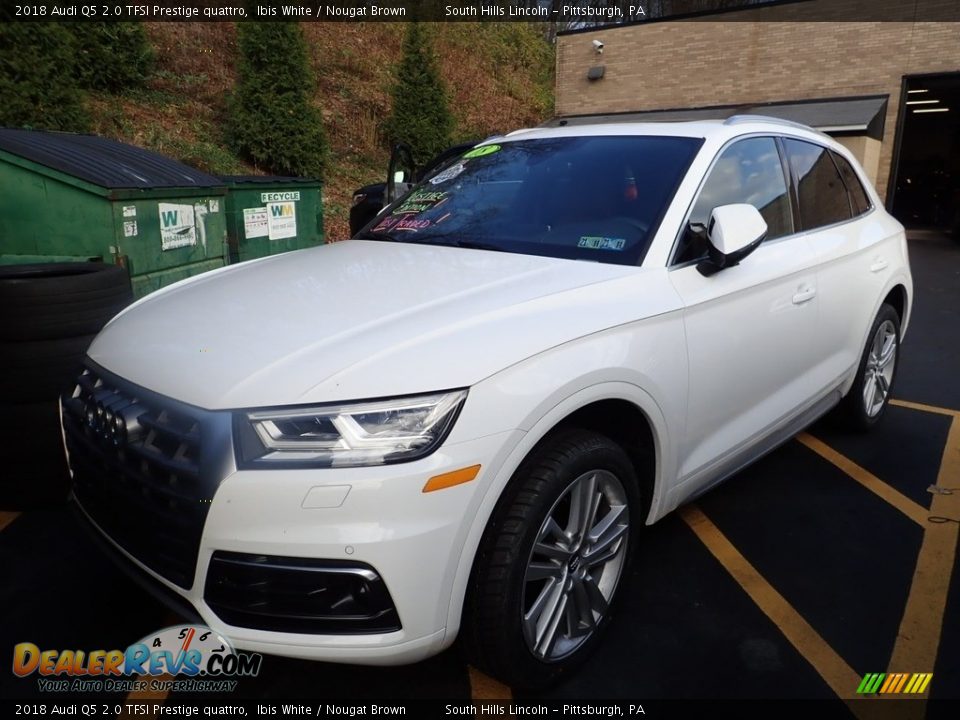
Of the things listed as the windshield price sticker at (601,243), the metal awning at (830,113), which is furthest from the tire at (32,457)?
the metal awning at (830,113)

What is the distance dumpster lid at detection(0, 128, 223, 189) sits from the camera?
4.47 metres

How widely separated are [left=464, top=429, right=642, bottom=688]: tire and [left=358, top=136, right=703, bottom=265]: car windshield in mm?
801

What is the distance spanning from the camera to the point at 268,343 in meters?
2.00

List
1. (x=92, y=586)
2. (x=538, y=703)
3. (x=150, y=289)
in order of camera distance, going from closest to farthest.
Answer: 1. (x=538, y=703)
2. (x=92, y=586)
3. (x=150, y=289)


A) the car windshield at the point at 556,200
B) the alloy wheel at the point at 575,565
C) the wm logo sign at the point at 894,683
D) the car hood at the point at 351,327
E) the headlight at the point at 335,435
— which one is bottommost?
the wm logo sign at the point at 894,683

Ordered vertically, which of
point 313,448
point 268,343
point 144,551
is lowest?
point 144,551

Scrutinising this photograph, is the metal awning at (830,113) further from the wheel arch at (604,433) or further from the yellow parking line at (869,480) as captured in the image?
the wheel arch at (604,433)

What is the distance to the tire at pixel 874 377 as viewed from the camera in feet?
13.6

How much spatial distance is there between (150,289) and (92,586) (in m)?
2.68

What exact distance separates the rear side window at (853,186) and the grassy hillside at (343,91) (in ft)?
35.1

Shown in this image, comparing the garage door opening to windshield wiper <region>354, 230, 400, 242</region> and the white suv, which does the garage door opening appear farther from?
windshield wiper <region>354, 230, 400, 242</region>

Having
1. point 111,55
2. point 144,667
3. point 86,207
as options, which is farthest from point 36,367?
point 111,55

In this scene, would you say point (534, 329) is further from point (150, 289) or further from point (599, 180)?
point (150, 289)

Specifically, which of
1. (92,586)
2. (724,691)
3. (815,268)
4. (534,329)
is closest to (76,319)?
(92,586)
